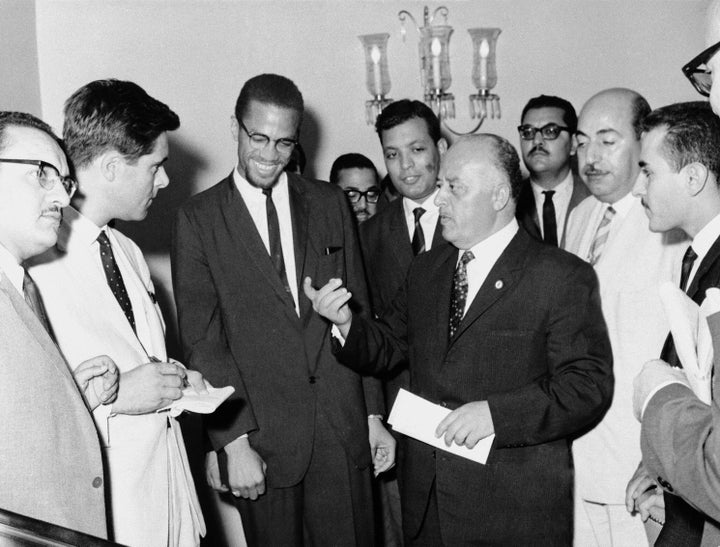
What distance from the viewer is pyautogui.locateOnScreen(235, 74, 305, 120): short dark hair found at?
305 centimetres

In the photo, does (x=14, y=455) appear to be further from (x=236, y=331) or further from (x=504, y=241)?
(x=504, y=241)

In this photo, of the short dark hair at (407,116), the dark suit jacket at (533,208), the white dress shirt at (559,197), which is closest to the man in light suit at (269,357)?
the short dark hair at (407,116)

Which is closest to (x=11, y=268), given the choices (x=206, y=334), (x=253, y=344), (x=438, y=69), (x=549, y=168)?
(x=206, y=334)

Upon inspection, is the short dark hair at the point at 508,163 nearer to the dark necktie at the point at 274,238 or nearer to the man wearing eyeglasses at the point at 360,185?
the dark necktie at the point at 274,238

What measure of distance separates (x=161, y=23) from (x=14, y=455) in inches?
122

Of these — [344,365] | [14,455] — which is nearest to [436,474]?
[344,365]

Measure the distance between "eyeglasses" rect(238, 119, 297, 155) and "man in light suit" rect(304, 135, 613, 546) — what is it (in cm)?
62

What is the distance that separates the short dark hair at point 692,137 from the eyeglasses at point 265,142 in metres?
1.34

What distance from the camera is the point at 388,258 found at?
367cm

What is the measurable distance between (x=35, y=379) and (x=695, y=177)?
1862mm

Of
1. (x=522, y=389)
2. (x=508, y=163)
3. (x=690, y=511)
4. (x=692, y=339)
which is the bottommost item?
(x=690, y=511)

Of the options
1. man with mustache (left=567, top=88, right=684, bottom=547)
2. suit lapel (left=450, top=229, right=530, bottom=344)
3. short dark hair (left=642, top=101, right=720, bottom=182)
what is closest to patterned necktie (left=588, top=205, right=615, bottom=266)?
man with mustache (left=567, top=88, right=684, bottom=547)

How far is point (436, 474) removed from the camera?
8.73ft

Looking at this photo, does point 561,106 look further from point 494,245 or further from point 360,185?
point 494,245
